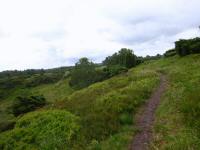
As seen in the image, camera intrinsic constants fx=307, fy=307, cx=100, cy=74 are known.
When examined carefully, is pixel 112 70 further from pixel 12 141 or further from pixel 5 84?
pixel 5 84

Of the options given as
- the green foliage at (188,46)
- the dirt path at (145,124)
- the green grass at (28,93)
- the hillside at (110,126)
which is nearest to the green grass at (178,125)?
the hillside at (110,126)

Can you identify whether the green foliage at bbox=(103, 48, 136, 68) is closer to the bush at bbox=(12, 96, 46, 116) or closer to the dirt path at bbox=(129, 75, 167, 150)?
the bush at bbox=(12, 96, 46, 116)

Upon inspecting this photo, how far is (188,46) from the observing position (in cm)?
5606

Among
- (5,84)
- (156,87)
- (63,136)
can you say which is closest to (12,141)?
(63,136)

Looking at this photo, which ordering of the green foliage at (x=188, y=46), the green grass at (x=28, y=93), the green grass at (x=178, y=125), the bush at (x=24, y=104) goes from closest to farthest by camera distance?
1. the green grass at (x=178, y=125)
2. the green grass at (x=28, y=93)
3. the bush at (x=24, y=104)
4. the green foliage at (x=188, y=46)

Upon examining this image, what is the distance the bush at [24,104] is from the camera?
3656cm

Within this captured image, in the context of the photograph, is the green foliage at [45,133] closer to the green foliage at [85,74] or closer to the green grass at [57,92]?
the green grass at [57,92]

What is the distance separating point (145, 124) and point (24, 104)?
915 inches

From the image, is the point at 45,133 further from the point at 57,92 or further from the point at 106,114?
the point at 57,92

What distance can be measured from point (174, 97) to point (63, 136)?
29.2 feet

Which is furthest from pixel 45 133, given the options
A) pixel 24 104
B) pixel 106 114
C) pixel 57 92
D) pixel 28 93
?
pixel 57 92

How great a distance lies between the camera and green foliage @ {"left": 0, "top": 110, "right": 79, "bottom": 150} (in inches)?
713

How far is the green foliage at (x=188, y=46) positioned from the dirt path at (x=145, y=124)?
105 feet

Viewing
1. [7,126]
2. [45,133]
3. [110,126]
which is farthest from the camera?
Result: [7,126]
